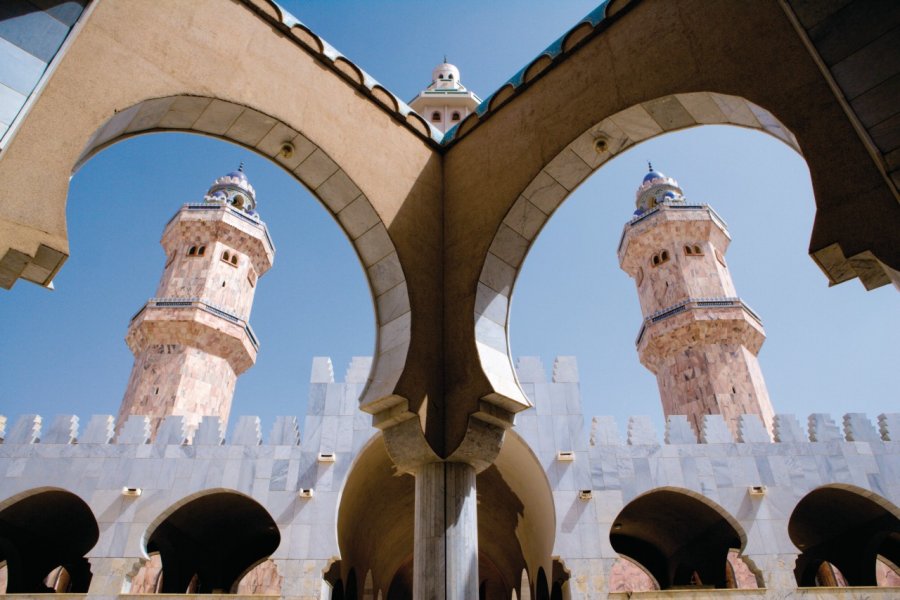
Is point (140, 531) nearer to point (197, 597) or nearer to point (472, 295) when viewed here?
point (197, 597)

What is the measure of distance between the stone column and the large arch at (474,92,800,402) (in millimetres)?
799

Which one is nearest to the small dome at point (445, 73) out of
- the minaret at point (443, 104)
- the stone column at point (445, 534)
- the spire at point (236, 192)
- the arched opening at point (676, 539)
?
the minaret at point (443, 104)

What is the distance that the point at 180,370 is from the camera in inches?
651

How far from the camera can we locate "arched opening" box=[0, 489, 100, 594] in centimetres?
1253

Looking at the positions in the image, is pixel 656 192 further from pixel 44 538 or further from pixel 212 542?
pixel 44 538

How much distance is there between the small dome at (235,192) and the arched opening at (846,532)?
19.2 metres

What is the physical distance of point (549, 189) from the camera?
16.5ft

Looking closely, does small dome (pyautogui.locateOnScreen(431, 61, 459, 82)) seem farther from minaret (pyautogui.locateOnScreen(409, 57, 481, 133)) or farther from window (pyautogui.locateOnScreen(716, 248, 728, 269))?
window (pyautogui.locateOnScreen(716, 248, 728, 269))

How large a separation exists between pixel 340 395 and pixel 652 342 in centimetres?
1083

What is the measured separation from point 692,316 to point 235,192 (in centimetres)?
1617

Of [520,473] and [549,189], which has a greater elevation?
[549,189]

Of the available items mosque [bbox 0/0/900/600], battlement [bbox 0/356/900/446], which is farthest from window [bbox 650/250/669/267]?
battlement [bbox 0/356/900/446]

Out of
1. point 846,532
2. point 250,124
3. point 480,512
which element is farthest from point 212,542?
point 846,532

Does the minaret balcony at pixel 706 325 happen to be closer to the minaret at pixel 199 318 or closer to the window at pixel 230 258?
the minaret at pixel 199 318
